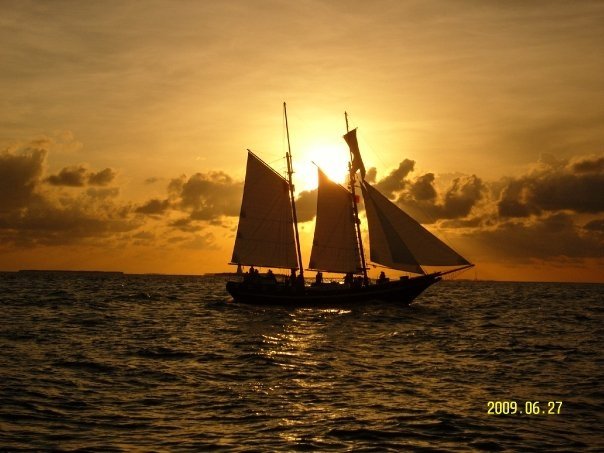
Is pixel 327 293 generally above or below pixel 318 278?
below

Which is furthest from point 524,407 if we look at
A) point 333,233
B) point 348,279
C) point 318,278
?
point 318,278

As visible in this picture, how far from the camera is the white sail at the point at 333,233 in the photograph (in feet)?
242

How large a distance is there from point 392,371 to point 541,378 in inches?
257

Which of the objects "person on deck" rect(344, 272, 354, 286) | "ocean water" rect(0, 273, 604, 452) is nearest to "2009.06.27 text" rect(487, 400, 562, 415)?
"ocean water" rect(0, 273, 604, 452)

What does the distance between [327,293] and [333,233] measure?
6836mm

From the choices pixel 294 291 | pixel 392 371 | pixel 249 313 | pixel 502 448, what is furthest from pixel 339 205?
pixel 502 448

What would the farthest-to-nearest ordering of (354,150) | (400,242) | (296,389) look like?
(354,150), (400,242), (296,389)

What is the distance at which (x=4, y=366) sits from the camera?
1180 inches

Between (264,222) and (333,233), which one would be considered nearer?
(264,222)

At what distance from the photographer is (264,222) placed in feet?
239

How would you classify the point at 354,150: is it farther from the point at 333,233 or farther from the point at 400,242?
the point at 400,242

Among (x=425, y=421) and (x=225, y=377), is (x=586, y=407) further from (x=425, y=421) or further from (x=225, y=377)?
(x=225, y=377)

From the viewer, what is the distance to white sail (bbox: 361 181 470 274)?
6781 centimetres

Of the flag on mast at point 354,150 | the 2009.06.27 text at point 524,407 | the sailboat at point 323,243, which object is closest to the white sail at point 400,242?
the sailboat at point 323,243
